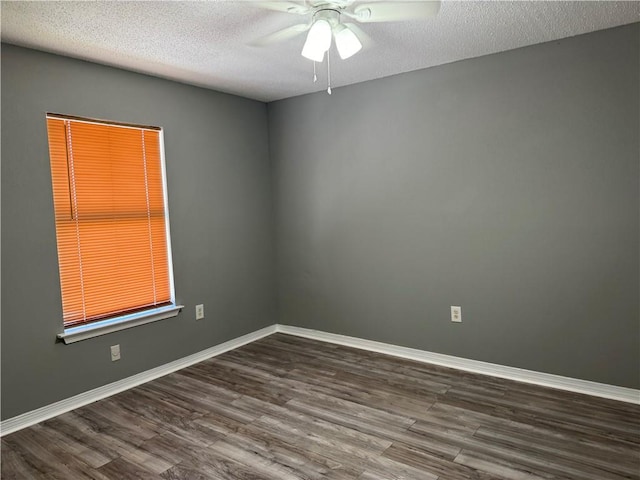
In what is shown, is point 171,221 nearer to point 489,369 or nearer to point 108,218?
point 108,218

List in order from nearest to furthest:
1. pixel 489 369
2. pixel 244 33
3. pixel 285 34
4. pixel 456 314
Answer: pixel 285 34
pixel 244 33
pixel 489 369
pixel 456 314

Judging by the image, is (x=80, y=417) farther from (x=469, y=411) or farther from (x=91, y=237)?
(x=469, y=411)

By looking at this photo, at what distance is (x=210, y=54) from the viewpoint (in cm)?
288

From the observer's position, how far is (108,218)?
3162mm

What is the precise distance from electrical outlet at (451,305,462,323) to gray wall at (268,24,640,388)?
0.04m

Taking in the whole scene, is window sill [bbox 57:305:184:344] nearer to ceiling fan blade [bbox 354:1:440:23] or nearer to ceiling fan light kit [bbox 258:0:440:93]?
ceiling fan light kit [bbox 258:0:440:93]

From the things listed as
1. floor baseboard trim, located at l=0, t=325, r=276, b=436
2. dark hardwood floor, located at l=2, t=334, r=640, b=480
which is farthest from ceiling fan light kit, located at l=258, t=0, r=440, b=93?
floor baseboard trim, located at l=0, t=325, r=276, b=436

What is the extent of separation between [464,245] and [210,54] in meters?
2.24

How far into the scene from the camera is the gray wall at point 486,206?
108 inches

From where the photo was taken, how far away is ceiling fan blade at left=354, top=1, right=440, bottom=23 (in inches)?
75.6

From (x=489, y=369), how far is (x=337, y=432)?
4.49 ft

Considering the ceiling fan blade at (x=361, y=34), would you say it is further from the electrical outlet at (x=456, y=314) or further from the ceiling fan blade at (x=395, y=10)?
the electrical outlet at (x=456, y=314)

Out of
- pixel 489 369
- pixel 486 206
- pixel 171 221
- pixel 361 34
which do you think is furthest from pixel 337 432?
pixel 361 34

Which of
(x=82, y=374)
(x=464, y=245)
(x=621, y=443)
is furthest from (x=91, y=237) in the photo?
(x=621, y=443)
